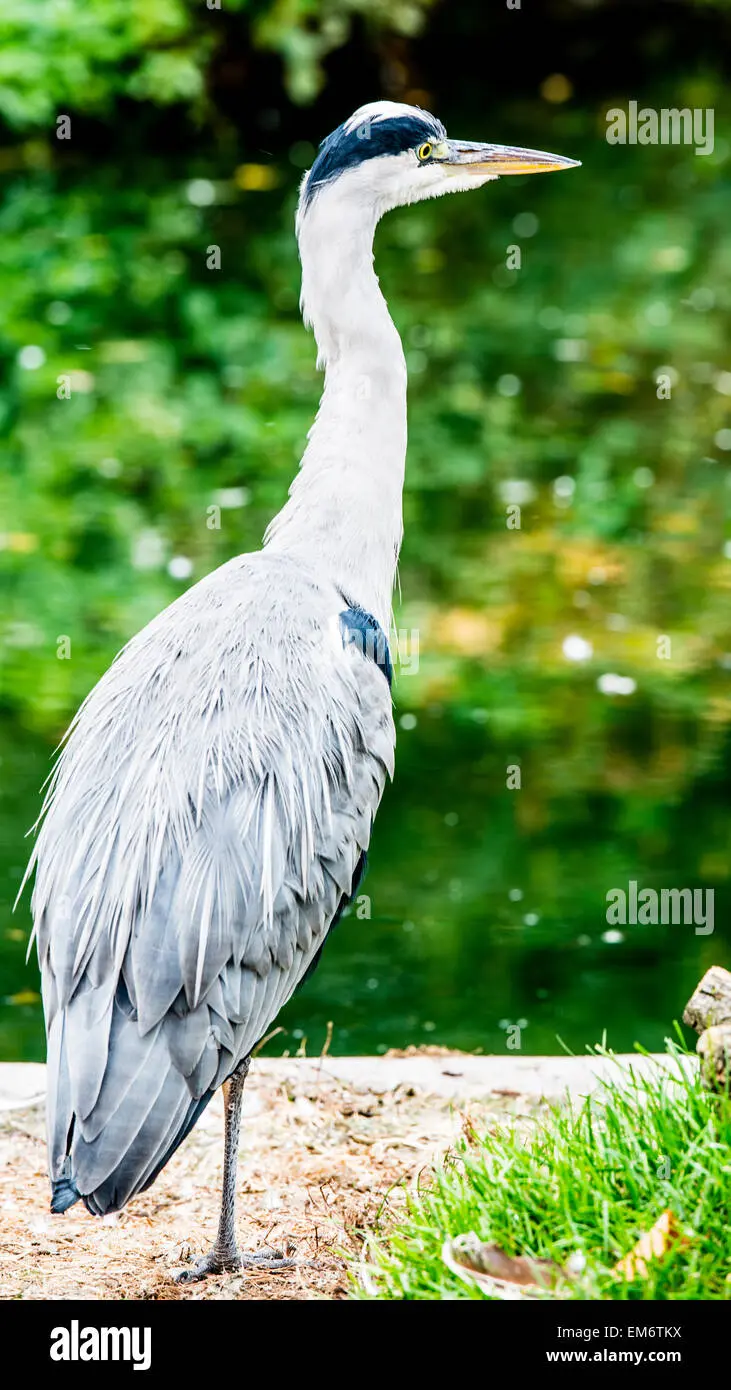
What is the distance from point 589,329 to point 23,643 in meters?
6.76

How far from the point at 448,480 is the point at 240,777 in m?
7.17

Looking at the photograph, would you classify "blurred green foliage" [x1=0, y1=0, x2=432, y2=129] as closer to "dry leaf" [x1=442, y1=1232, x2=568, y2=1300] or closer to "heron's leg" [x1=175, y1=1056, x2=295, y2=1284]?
"heron's leg" [x1=175, y1=1056, x2=295, y2=1284]

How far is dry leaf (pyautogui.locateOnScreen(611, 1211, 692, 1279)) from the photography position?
11.2 feet

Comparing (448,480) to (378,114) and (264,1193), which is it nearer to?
(378,114)

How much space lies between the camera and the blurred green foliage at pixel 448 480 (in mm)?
6559

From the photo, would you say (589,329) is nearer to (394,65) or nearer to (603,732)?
(603,732)

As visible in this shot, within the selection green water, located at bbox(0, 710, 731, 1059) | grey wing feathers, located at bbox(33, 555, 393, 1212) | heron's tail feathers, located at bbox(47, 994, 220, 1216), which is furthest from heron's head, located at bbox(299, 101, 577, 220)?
green water, located at bbox(0, 710, 731, 1059)

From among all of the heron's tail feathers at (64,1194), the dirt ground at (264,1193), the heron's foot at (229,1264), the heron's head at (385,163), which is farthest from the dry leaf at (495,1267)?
the heron's head at (385,163)

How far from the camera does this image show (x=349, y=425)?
458 cm

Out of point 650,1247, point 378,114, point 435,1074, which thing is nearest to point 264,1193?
point 435,1074

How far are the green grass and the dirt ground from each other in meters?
0.24

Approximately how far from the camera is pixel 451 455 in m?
11.3

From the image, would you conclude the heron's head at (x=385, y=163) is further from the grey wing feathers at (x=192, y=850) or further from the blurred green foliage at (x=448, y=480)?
the blurred green foliage at (x=448, y=480)

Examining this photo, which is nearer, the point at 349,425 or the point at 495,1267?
the point at 495,1267
